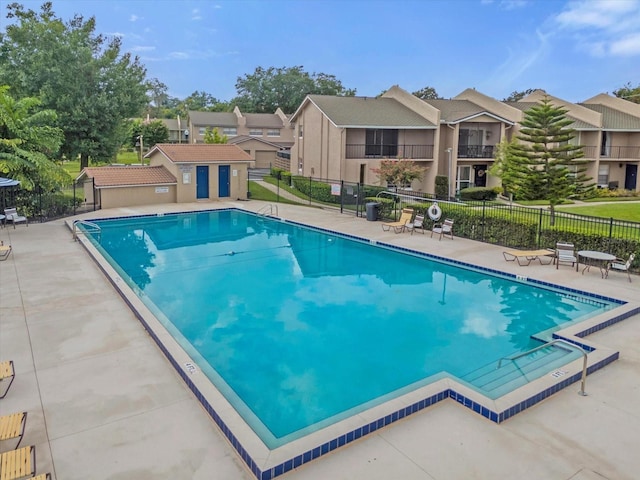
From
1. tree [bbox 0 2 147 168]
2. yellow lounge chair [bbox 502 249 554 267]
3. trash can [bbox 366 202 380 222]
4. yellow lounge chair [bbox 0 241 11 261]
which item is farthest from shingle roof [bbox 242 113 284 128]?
yellow lounge chair [bbox 502 249 554 267]

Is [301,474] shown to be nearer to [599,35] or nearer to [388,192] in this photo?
[388,192]

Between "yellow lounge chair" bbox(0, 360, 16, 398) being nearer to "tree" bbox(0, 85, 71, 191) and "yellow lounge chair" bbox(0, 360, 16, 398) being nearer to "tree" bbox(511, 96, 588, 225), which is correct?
"tree" bbox(0, 85, 71, 191)

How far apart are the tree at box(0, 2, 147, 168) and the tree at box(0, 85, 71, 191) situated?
9.25 m

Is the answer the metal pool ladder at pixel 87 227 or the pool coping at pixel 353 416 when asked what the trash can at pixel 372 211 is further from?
the pool coping at pixel 353 416

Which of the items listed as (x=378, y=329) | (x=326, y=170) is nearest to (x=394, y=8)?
(x=326, y=170)

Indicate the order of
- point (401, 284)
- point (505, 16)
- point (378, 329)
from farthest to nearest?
point (505, 16) < point (401, 284) < point (378, 329)

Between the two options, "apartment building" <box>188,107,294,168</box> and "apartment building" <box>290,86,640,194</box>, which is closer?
"apartment building" <box>290,86,640,194</box>

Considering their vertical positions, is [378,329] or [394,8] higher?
[394,8]

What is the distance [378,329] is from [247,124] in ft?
190

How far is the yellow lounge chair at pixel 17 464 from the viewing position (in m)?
5.29

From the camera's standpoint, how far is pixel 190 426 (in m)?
6.78

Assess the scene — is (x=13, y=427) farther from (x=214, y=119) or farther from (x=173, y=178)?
(x=214, y=119)

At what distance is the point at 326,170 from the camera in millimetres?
34188

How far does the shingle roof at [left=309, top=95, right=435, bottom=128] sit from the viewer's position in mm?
33062
